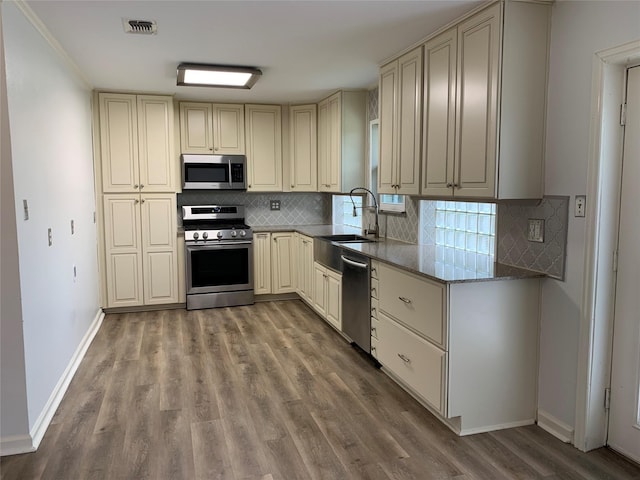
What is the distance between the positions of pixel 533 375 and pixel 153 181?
13.6 feet

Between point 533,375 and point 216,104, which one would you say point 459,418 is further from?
point 216,104

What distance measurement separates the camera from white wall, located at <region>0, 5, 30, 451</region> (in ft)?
7.89

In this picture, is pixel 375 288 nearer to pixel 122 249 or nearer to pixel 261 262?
pixel 261 262

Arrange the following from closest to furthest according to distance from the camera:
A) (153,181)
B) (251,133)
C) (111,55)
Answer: (111,55), (153,181), (251,133)

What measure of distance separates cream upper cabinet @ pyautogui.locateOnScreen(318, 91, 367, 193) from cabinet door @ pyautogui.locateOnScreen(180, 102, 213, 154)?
1366 millimetres

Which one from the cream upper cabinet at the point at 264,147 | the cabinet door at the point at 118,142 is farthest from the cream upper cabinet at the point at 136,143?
the cream upper cabinet at the point at 264,147

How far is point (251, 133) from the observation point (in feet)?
19.0

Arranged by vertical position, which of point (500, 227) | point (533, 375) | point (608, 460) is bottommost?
point (608, 460)

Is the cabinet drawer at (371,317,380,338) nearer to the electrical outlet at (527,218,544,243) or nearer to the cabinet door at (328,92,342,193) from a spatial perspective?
the electrical outlet at (527,218,544,243)

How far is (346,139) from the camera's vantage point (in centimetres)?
511

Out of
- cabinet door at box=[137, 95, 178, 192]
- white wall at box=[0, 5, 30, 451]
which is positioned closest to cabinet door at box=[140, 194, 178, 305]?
cabinet door at box=[137, 95, 178, 192]

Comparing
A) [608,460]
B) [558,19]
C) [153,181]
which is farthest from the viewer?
[153,181]

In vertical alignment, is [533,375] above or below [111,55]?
below

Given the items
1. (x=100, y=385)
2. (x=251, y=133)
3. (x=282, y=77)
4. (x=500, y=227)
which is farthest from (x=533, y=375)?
(x=251, y=133)
